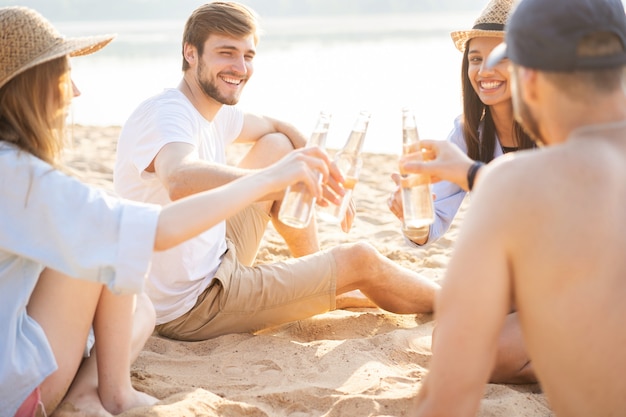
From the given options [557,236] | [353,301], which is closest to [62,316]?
[557,236]

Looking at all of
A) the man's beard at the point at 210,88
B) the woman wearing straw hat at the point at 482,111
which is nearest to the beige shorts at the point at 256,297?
the woman wearing straw hat at the point at 482,111

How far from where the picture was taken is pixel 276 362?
3596mm

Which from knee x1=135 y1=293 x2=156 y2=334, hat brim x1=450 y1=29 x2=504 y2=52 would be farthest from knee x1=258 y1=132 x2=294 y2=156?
knee x1=135 y1=293 x2=156 y2=334

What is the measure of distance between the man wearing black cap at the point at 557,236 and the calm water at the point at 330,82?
24.2 feet

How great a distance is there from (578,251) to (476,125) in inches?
96.4

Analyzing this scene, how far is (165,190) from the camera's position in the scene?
152 inches

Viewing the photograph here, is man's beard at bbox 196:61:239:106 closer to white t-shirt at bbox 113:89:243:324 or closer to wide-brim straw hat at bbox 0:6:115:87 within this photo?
white t-shirt at bbox 113:89:243:324

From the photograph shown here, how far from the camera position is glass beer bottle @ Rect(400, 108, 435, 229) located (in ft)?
9.89

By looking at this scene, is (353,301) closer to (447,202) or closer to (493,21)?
(447,202)

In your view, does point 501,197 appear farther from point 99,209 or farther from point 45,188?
point 45,188

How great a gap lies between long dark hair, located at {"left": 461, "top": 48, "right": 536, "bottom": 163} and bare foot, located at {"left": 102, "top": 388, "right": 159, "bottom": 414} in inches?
85.1

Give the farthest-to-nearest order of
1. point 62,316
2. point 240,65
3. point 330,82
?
1. point 330,82
2. point 240,65
3. point 62,316

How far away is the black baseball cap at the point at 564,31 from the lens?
195 cm

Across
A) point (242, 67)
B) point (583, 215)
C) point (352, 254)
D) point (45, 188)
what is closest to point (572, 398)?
point (583, 215)
